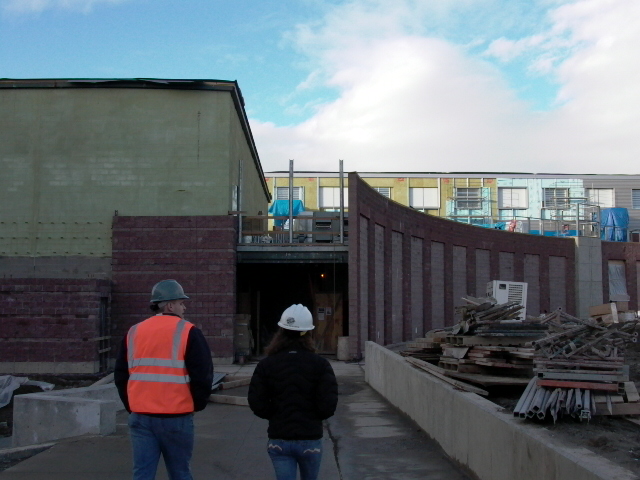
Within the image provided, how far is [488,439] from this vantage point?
20.8ft

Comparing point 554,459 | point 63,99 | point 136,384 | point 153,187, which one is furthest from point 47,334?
point 554,459

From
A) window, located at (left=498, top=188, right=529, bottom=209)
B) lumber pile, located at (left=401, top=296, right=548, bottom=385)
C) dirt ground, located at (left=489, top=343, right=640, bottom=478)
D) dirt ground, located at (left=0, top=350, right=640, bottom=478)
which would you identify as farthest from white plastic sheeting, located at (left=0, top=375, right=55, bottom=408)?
window, located at (left=498, top=188, right=529, bottom=209)

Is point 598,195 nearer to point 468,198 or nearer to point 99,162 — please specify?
point 468,198

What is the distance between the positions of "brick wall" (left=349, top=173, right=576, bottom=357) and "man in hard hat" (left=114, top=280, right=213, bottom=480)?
51.7 ft

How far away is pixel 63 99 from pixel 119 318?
22.4 ft

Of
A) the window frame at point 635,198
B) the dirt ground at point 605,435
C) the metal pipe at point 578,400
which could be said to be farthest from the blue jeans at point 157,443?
the window frame at point 635,198

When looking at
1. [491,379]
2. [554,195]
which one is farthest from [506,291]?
[491,379]

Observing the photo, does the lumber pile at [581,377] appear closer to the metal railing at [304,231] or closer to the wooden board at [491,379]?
the wooden board at [491,379]

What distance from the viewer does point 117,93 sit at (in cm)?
2078

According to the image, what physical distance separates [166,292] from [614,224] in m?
41.8

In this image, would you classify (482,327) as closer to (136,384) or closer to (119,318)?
Answer: (136,384)

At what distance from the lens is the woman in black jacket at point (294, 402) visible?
436 cm

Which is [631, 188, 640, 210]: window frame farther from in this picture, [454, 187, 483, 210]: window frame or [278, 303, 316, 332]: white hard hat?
[278, 303, 316, 332]: white hard hat

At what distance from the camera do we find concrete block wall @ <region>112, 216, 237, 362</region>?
20156 millimetres
